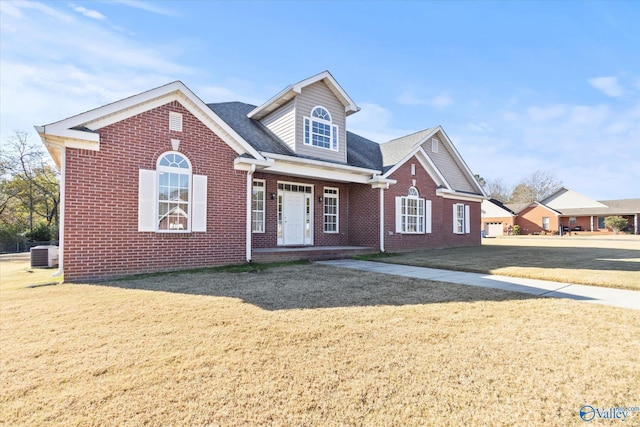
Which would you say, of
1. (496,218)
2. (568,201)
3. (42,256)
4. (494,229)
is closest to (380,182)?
(42,256)

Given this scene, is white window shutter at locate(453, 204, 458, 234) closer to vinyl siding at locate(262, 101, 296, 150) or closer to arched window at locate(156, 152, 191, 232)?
vinyl siding at locate(262, 101, 296, 150)

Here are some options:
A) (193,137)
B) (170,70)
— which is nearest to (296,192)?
(193,137)

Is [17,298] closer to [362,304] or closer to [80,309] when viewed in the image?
[80,309]

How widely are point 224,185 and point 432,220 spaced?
34.8ft

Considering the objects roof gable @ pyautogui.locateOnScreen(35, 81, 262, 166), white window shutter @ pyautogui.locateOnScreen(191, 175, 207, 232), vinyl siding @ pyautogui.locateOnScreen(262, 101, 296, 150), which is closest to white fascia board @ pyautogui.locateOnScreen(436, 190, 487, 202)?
vinyl siding @ pyautogui.locateOnScreen(262, 101, 296, 150)

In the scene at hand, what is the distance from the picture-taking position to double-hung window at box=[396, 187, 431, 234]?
1420 cm

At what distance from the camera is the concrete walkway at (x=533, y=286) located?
551 centimetres

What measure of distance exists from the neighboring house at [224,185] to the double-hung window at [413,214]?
49 mm

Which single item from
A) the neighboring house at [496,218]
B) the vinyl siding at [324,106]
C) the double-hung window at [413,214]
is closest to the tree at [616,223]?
the neighboring house at [496,218]

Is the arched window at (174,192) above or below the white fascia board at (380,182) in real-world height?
below

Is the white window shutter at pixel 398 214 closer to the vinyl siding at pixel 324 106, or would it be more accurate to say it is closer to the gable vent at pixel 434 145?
the vinyl siding at pixel 324 106

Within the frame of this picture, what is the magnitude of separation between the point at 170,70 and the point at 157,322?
424 inches

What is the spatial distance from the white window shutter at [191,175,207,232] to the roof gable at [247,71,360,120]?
5.04 meters

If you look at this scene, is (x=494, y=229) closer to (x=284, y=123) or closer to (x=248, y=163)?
(x=284, y=123)
